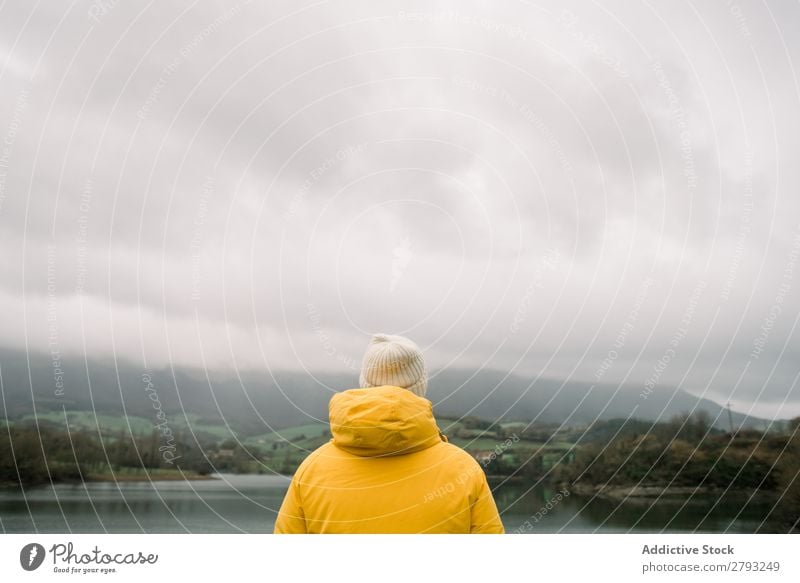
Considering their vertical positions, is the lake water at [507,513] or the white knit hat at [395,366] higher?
the white knit hat at [395,366]

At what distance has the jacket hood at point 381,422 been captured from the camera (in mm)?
3611

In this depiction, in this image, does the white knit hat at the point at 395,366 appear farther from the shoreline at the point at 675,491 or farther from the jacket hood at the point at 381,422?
the shoreline at the point at 675,491

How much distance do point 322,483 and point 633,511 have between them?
67606 mm

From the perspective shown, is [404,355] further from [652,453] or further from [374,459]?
[652,453]

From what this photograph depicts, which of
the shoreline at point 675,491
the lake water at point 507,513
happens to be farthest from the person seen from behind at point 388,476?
the lake water at point 507,513

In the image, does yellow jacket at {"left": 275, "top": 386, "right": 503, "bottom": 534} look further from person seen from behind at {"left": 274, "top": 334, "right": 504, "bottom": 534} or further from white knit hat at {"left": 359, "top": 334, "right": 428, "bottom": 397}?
white knit hat at {"left": 359, "top": 334, "right": 428, "bottom": 397}

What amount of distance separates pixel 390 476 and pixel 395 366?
0.73 m

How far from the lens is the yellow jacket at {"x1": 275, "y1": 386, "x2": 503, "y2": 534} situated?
3.64 m

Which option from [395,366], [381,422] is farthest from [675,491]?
[381,422]

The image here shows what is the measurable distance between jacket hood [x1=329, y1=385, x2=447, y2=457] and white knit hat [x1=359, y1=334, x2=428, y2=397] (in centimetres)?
37

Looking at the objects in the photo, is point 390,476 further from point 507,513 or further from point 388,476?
point 507,513

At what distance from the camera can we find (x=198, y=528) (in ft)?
202

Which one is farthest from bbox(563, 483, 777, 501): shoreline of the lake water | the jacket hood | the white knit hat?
the jacket hood
